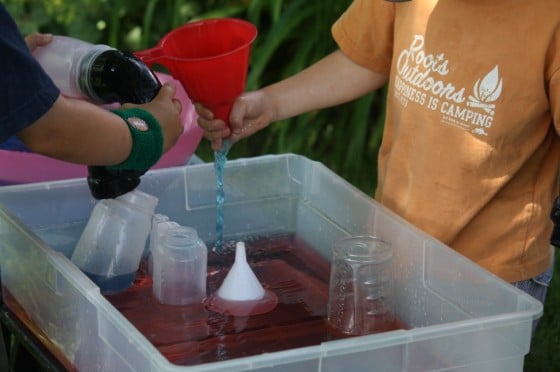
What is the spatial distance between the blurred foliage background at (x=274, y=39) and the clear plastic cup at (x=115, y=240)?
1.46 m

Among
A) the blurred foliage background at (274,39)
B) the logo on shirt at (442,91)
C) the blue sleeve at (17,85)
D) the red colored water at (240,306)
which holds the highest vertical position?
the blue sleeve at (17,85)

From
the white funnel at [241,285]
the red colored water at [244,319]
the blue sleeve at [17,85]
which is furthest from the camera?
the white funnel at [241,285]

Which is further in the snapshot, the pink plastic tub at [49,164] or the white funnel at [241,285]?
the pink plastic tub at [49,164]

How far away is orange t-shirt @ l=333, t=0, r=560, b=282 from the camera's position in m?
1.57

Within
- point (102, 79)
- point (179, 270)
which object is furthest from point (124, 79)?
point (179, 270)

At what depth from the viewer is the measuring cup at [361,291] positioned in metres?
1.44

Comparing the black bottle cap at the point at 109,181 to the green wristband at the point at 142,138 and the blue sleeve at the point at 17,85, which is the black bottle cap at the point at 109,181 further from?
the blue sleeve at the point at 17,85

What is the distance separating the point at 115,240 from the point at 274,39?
1716 millimetres

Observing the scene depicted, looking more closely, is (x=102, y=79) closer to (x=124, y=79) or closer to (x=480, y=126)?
(x=124, y=79)

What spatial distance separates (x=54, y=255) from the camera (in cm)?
141

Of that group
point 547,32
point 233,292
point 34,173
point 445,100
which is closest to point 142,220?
point 233,292

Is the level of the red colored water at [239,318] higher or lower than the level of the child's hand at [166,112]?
lower

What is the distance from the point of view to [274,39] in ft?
10.4

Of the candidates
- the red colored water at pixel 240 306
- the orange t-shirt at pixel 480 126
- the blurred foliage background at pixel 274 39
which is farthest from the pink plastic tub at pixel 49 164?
the blurred foliage background at pixel 274 39
